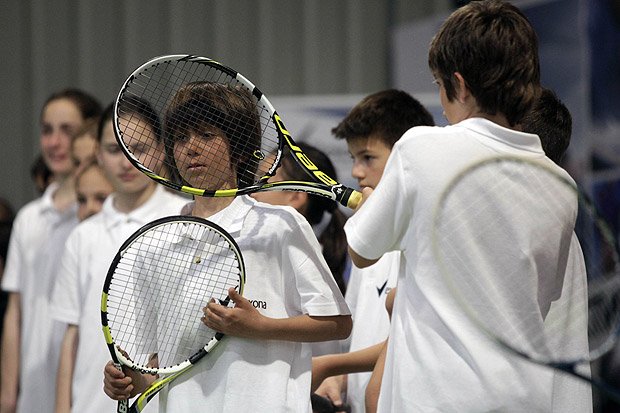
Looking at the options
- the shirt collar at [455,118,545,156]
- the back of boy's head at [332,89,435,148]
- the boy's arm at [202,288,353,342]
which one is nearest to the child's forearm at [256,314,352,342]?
the boy's arm at [202,288,353,342]

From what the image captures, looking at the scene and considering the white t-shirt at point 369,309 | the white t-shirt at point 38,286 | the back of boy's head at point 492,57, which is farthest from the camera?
the white t-shirt at point 38,286

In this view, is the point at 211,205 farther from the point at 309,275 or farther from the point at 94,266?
the point at 94,266

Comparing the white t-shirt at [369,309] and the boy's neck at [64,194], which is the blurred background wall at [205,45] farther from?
the white t-shirt at [369,309]

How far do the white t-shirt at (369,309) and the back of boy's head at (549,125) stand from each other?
561 millimetres

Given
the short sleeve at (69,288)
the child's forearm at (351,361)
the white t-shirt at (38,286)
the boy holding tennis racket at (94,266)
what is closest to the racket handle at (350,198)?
the child's forearm at (351,361)

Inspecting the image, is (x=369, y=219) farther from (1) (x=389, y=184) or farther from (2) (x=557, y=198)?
(2) (x=557, y=198)

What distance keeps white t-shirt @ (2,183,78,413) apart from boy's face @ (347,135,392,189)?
1.59 metres

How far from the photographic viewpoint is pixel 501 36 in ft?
7.29

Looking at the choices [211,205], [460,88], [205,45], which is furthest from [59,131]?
[460,88]

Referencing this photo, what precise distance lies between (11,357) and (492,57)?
9.96ft

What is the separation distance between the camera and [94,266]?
3.73 m

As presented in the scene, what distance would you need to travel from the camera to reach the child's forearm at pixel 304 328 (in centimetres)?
248

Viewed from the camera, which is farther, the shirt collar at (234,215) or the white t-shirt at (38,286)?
the white t-shirt at (38,286)

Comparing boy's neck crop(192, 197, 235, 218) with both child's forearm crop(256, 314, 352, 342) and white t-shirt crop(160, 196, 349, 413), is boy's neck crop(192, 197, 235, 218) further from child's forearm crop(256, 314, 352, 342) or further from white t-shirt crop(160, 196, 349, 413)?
child's forearm crop(256, 314, 352, 342)
